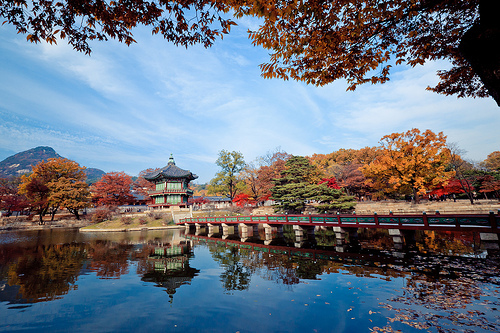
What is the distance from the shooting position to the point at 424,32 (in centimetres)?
495

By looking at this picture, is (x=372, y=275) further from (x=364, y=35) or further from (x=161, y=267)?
(x=161, y=267)

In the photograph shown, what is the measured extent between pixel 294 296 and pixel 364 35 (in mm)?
7862

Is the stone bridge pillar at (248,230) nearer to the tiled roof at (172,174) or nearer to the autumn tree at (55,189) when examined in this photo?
the tiled roof at (172,174)

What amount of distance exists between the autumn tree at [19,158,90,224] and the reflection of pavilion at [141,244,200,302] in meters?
30.6

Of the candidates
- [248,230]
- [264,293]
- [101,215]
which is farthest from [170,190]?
[264,293]

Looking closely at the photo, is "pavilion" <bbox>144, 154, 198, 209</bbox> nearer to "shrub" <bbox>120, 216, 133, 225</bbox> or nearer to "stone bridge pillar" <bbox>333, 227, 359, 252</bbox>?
"shrub" <bbox>120, 216, 133, 225</bbox>

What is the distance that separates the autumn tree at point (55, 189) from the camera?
3445 cm

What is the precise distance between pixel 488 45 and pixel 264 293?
27.1 ft

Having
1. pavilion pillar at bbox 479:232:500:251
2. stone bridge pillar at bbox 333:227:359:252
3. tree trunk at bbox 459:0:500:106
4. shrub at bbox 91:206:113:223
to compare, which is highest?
tree trunk at bbox 459:0:500:106

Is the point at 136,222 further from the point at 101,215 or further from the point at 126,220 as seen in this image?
the point at 101,215

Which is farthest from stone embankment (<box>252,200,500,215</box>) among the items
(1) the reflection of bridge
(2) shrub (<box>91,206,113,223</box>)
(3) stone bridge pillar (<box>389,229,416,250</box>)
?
(2) shrub (<box>91,206,113,223</box>)

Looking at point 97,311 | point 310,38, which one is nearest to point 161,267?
point 97,311

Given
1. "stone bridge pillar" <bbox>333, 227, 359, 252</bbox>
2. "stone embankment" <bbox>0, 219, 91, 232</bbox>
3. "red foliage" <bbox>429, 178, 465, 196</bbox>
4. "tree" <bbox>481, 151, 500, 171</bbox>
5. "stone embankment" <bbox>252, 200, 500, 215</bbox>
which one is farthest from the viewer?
"tree" <bbox>481, 151, 500, 171</bbox>

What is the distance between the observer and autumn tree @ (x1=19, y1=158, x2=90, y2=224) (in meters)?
34.5
